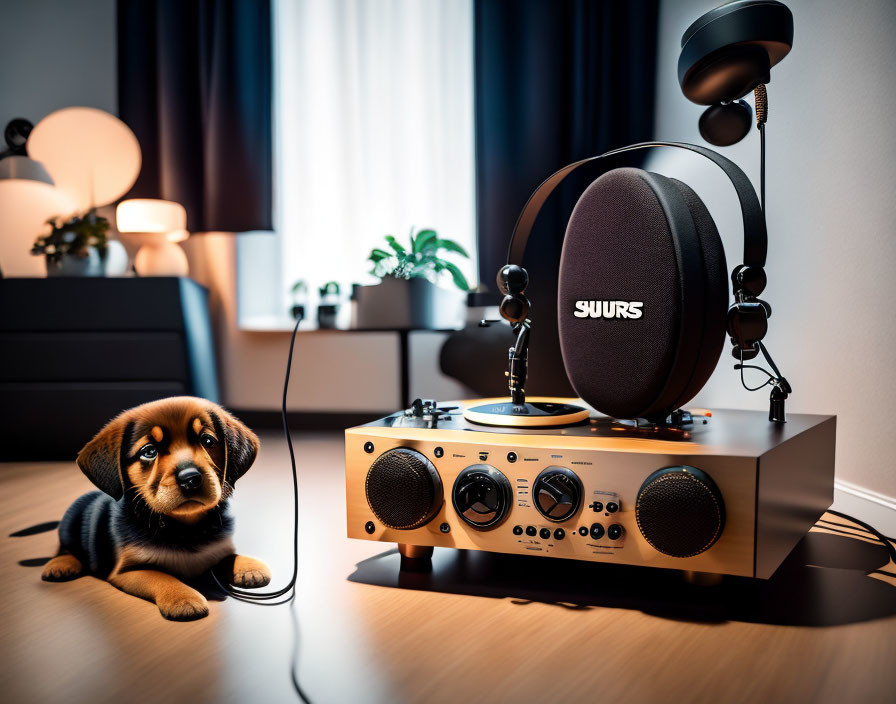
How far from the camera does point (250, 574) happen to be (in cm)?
80

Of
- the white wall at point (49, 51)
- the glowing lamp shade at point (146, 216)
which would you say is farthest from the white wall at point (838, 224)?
the white wall at point (49, 51)

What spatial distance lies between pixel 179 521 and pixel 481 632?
1.20 feet

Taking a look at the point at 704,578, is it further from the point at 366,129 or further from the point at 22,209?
the point at 22,209

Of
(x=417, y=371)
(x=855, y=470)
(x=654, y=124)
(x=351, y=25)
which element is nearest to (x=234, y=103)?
(x=351, y=25)

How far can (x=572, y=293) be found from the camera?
80cm

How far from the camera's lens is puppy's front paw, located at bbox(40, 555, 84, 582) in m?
0.84

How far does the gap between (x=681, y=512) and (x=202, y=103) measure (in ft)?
7.61

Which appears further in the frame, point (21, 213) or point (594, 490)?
point (21, 213)

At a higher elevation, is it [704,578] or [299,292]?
[299,292]

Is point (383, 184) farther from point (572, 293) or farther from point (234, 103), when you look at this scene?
point (572, 293)

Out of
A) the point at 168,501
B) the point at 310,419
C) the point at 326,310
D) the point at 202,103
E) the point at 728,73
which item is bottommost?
the point at 310,419

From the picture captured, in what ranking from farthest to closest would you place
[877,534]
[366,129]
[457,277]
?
[366,129] → [457,277] → [877,534]

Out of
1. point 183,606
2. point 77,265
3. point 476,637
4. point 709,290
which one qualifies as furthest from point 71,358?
point 709,290

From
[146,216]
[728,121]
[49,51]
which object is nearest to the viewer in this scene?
[728,121]
